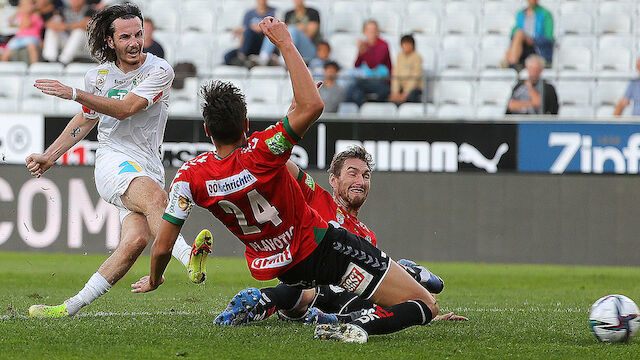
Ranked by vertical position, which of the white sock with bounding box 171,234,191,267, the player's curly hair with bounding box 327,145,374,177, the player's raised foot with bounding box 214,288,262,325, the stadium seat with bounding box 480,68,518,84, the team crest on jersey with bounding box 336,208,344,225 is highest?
the stadium seat with bounding box 480,68,518,84

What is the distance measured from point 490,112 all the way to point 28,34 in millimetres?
7521

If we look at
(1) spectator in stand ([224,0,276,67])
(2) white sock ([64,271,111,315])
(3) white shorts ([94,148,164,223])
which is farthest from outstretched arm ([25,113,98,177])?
(1) spectator in stand ([224,0,276,67])

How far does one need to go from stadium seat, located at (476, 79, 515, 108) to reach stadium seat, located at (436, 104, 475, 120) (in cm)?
16

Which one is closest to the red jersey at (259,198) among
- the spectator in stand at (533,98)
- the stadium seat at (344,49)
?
the spectator in stand at (533,98)

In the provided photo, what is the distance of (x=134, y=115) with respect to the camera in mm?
7031

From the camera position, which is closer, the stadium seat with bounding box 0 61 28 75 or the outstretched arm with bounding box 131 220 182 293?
the outstretched arm with bounding box 131 220 182 293

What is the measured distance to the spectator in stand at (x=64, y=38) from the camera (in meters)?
16.0

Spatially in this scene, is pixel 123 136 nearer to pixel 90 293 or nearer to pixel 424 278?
pixel 90 293

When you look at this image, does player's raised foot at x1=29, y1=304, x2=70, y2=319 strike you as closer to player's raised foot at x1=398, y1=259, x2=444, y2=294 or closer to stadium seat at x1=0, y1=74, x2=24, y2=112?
player's raised foot at x1=398, y1=259, x2=444, y2=294

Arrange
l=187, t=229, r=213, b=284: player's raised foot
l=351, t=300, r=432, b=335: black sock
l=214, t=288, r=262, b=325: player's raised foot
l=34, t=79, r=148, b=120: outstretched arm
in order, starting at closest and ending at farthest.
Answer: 1. l=351, t=300, r=432, b=335: black sock
2. l=187, t=229, r=213, b=284: player's raised foot
3. l=34, t=79, r=148, b=120: outstretched arm
4. l=214, t=288, r=262, b=325: player's raised foot

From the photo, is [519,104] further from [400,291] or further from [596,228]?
[400,291]

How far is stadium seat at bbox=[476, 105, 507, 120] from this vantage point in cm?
1402

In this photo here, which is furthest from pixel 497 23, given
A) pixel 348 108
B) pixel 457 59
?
pixel 348 108

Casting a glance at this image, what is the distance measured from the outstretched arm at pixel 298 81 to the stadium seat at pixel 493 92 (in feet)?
30.2
